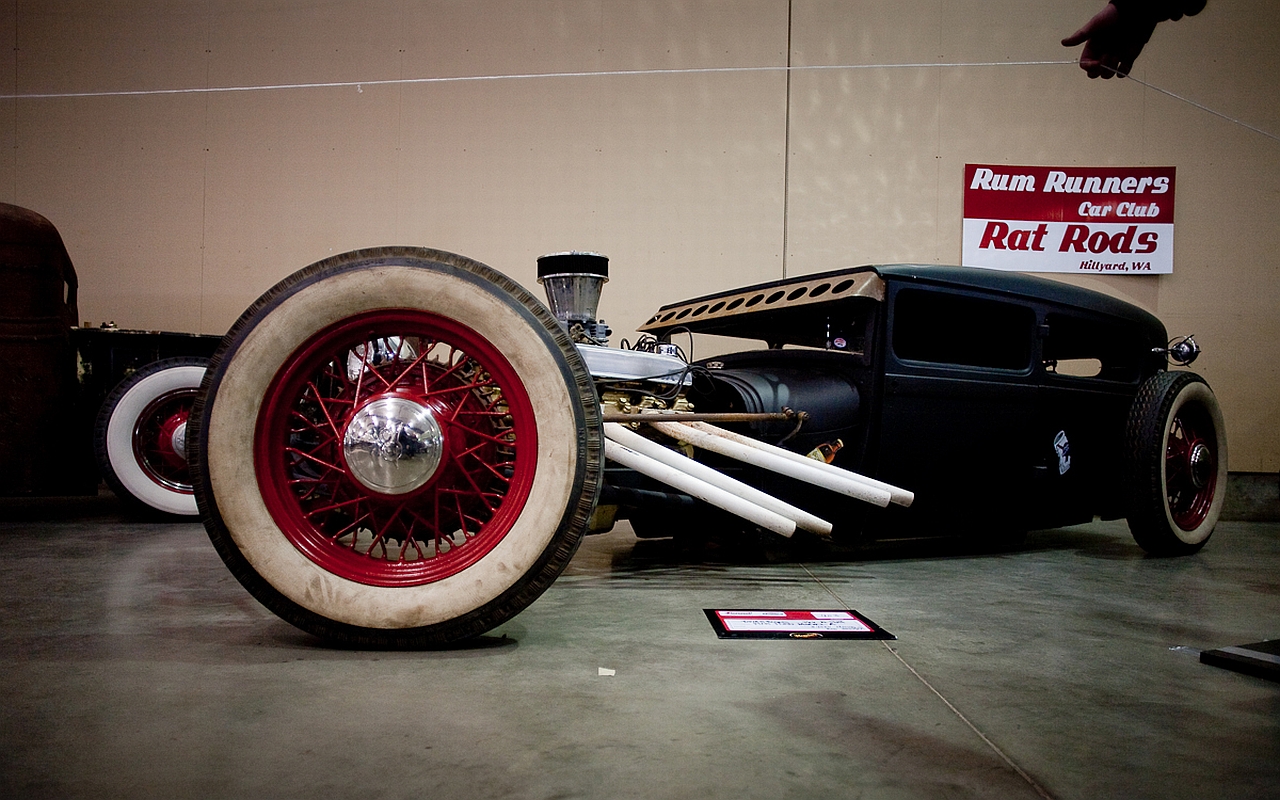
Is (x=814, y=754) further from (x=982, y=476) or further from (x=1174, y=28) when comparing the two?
(x=1174, y=28)

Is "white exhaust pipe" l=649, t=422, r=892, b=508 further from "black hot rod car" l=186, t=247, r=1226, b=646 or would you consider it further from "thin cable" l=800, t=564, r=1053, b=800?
"thin cable" l=800, t=564, r=1053, b=800

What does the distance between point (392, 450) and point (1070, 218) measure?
195 inches

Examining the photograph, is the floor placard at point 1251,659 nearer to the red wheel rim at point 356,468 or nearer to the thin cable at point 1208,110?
the red wheel rim at point 356,468

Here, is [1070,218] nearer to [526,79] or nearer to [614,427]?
[526,79]

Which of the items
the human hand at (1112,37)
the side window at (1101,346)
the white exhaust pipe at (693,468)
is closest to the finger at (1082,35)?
the human hand at (1112,37)

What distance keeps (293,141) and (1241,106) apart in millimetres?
6286

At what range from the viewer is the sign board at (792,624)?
1.75 m

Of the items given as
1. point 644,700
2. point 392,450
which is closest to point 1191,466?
point 644,700

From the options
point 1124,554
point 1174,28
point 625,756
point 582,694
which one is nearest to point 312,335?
point 582,694

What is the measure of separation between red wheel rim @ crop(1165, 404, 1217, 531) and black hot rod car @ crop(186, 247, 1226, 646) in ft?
0.04

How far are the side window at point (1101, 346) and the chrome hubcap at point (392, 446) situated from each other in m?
2.60

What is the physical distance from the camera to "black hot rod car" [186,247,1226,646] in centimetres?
151

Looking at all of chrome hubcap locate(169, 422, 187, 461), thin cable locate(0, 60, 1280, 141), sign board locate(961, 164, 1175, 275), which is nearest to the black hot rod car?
chrome hubcap locate(169, 422, 187, 461)

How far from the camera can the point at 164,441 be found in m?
3.74
